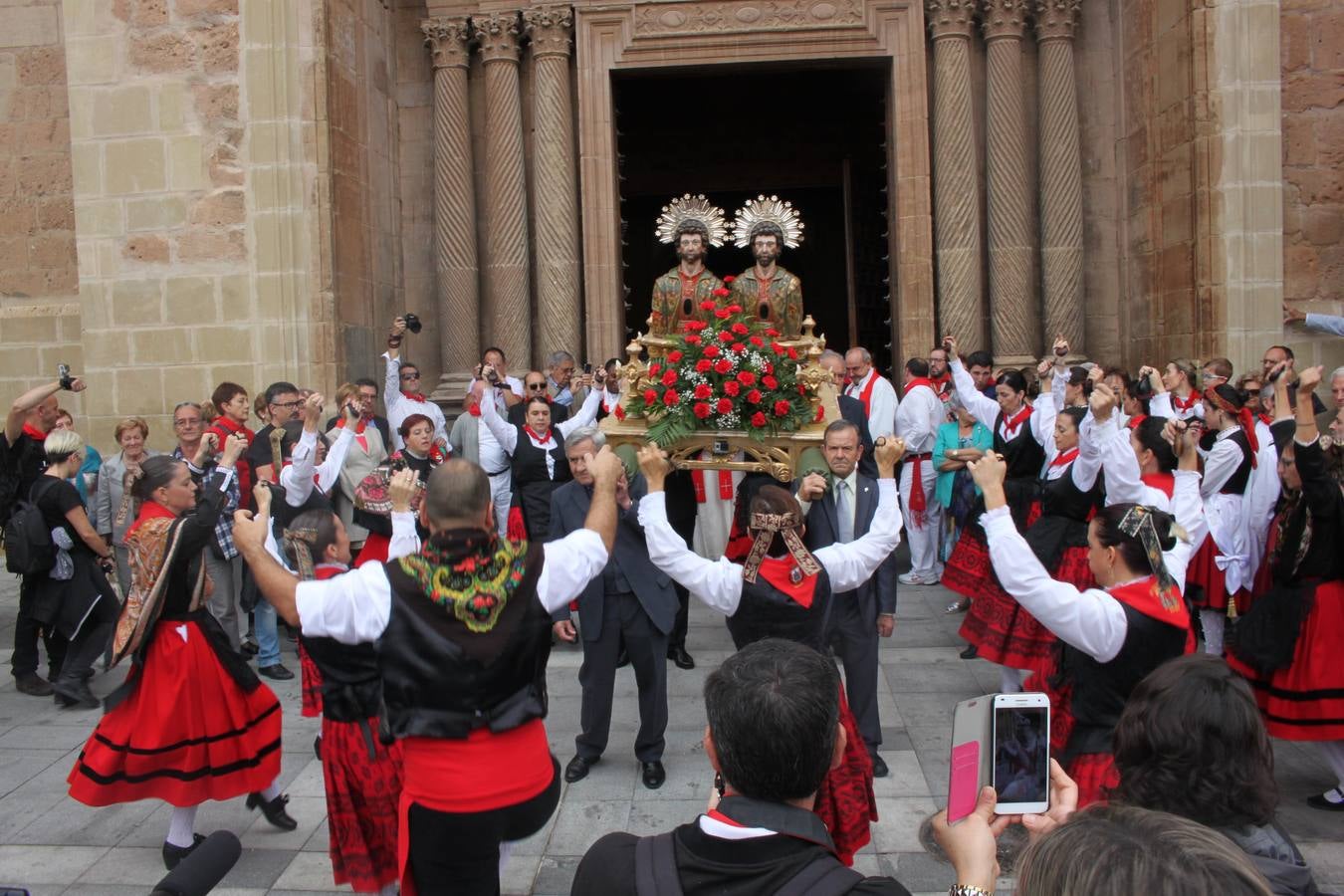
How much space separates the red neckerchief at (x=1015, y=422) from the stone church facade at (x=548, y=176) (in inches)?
133

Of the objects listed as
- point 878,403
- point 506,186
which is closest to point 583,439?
point 878,403

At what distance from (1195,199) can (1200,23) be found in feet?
4.87

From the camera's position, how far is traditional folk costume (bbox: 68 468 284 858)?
4762mm

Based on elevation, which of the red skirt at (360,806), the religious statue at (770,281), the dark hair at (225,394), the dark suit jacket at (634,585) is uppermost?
the religious statue at (770,281)

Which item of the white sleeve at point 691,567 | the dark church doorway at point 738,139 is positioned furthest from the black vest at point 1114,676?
the dark church doorway at point 738,139

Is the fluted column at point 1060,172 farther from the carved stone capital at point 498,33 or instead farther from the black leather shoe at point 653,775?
the black leather shoe at point 653,775

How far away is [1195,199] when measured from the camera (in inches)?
403

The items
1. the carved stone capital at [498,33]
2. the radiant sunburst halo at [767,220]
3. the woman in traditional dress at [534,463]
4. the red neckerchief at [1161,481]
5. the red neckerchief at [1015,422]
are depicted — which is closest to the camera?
the red neckerchief at [1161,481]

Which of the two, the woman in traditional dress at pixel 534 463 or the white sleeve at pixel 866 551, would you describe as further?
the woman in traditional dress at pixel 534 463

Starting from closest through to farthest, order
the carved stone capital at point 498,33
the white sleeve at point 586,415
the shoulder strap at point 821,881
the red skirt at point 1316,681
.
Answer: the shoulder strap at point 821,881 → the red skirt at point 1316,681 → the white sleeve at point 586,415 → the carved stone capital at point 498,33

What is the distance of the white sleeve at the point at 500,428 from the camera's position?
27.7 ft

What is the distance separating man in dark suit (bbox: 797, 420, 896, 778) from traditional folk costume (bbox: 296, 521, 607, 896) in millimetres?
2234

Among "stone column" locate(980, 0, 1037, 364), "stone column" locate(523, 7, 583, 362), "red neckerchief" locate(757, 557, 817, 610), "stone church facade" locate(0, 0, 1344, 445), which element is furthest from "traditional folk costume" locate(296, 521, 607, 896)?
"stone column" locate(980, 0, 1037, 364)

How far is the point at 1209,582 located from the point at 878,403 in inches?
125
